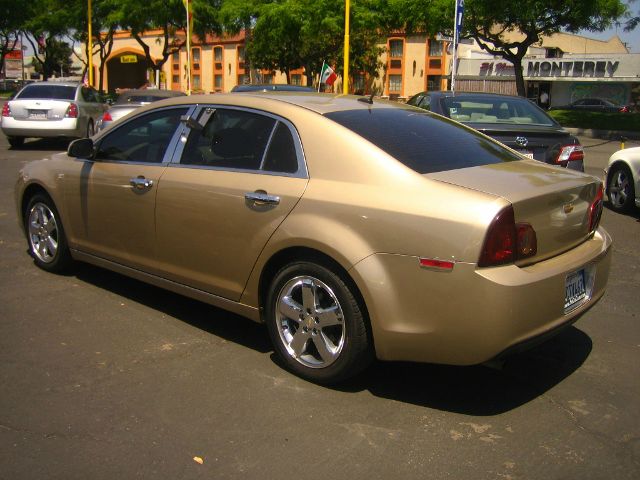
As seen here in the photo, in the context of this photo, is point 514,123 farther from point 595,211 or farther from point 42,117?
point 42,117

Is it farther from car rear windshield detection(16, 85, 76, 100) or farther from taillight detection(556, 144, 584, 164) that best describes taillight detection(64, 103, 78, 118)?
taillight detection(556, 144, 584, 164)

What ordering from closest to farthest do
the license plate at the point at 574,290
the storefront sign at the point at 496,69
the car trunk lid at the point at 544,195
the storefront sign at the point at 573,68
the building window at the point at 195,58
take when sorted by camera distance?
the car trunk lid at the point at 544,195 → the license plate at the point at 574,290 → the storefront sign at the point at 573,68 → the storefront sign at the point at 496,69 → the building window at the point at 195,58

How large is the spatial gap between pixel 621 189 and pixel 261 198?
695cm

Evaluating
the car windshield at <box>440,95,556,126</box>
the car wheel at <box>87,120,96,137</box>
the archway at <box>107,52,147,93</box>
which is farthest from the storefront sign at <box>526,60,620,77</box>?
the car windshield at <box>440,95,556,126</box>

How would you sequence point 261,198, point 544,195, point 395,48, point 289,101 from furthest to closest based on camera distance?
point 395,48, point 289,101, point 261,198, point 544,195

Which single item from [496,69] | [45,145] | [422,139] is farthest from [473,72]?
[422,139]

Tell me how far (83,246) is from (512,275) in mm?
3462

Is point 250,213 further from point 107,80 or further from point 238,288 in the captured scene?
point 107,80

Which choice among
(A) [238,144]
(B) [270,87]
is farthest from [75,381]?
(B) [270,87]

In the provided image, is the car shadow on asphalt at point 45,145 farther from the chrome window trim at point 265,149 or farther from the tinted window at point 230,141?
the tinted window at point 230,141

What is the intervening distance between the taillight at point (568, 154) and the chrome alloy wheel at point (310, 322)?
16.7 ft

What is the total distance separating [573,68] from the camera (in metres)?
48.8

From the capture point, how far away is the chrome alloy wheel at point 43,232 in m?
5.87

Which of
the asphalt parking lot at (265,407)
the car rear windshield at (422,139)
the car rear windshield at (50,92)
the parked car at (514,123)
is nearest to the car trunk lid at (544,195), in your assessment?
Result: the car rear windshield at (422,139)
